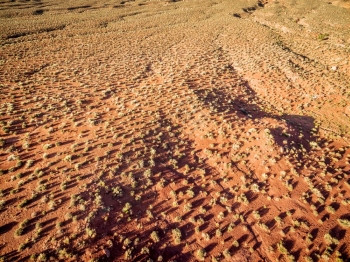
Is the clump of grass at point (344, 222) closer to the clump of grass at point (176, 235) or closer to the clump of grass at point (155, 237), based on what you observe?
the clump of grass at point (176, 235)

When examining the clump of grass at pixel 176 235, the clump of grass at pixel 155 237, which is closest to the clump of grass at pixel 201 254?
the clump of grass at pixel 176 235

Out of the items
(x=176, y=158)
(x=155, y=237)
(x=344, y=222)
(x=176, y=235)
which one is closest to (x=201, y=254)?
(x=176, y=235)

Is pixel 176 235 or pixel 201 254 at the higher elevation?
pixel 176 235

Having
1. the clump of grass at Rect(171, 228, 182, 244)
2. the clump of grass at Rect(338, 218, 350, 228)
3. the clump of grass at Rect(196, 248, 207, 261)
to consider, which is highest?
the clump of grass at Rect(171, 228, 182, 244)

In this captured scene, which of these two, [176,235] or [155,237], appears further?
[176,235]

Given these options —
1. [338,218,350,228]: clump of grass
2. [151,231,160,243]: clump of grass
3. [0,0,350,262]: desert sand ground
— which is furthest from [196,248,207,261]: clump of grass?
[338,218,350,228]: clump of grass

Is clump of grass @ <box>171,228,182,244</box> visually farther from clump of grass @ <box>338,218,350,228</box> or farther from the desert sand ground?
clump of grass @ <box>338,218,350,228</box>

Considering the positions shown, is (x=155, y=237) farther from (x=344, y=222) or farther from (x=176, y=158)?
(x=344, y=222)

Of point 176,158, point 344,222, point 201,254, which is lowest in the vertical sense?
point 344,222
